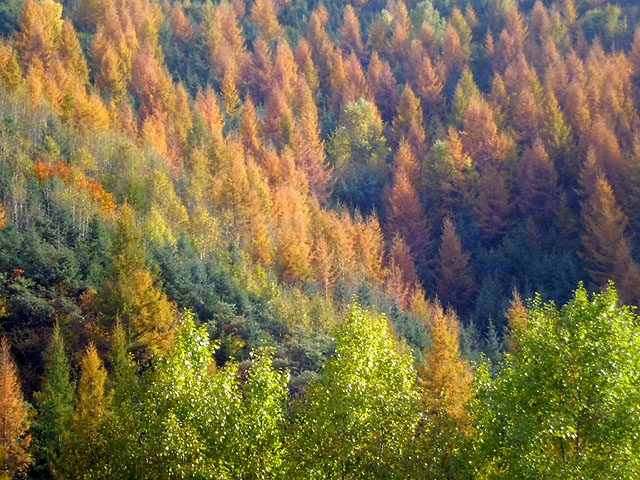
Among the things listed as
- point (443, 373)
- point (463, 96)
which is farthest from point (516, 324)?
point (463, 96)

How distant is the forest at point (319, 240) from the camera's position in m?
16.2

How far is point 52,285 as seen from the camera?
42969 mm

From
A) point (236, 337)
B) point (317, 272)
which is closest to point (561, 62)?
point (317, 272)

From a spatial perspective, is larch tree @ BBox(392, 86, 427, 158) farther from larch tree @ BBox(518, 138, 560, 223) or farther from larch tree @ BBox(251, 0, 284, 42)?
larch tree @ BBox(251, 0, 284, 42)

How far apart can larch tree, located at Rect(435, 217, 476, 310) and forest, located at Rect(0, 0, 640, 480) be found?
23 cm

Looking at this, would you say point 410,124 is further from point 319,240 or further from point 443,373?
point 443,373

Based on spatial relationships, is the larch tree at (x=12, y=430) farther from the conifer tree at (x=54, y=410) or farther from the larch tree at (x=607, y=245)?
the larch tree at (x=607, y=245)

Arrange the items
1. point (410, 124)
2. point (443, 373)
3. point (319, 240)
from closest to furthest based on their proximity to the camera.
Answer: point (443, 373), point (319, 240), point (410, 124)

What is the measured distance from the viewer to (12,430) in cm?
3058

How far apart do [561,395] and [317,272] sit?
48999mm

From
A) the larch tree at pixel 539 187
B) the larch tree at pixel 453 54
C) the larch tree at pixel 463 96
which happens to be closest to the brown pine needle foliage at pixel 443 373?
the larch tree at pixel 539 187

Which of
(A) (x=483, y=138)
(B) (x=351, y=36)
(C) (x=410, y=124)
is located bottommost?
(C) (x=410, y=124)

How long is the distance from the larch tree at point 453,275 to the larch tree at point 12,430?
4732 cm

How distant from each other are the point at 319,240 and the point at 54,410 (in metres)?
40.1
